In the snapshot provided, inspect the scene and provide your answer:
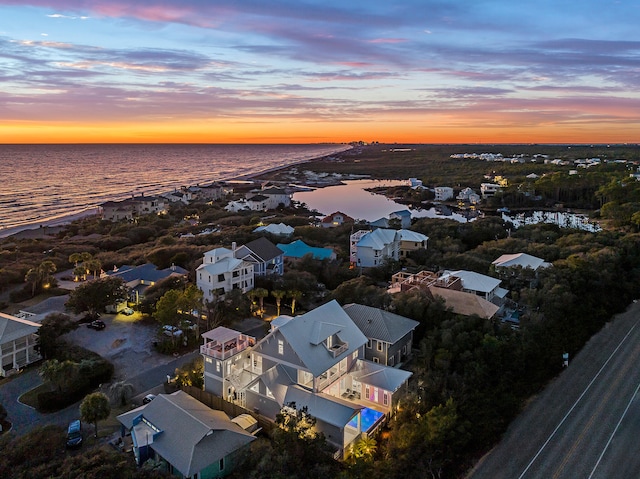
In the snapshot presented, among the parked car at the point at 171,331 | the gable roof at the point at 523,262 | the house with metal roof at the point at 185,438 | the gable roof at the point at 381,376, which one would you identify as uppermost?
the gable roof at the point at 523,262

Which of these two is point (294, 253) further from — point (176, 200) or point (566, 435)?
point (176, 200)

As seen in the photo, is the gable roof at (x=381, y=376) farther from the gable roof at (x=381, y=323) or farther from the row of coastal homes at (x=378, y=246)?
the row of coastal homes at (x=378, y=246)

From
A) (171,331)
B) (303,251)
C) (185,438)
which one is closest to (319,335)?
(185,438)

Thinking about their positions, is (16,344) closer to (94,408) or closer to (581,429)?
(94,408)

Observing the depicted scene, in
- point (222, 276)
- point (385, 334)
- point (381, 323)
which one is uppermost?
point (381, 323)

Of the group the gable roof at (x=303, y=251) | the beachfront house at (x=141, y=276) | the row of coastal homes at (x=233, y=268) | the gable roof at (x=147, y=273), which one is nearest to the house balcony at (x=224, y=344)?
the row of coastal homes at (x=233, y=268)

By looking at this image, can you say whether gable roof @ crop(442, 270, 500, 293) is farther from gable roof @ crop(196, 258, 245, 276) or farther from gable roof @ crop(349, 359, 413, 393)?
gable roof @ crop(196, 258, 245, 276)
